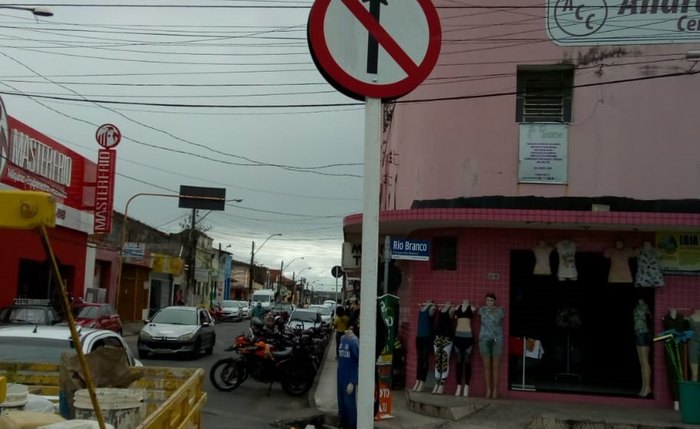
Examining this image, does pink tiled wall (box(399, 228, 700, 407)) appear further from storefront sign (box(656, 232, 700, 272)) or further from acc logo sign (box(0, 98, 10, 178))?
acc logo sign (box(0, 98, 10, 178))

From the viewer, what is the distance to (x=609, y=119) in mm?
13266

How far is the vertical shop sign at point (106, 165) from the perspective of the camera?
2814 centimetres

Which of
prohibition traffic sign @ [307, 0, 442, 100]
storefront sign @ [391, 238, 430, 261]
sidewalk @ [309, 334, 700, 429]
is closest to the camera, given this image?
prohibition traffic sign @ [307, 0, 442, 100]

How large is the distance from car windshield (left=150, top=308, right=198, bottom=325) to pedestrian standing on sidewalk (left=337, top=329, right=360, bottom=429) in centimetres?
1142

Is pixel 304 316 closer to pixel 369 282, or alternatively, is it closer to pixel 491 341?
pixel 491 341

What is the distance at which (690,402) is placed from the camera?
10.8 meters

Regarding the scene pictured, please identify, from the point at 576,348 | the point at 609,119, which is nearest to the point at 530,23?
the point at 609,119

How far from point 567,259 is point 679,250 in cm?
191

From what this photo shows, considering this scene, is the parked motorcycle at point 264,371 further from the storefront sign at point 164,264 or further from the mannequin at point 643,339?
the storefront sign at point 164,264

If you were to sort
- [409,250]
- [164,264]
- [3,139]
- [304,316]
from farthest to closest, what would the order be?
[164,264] < [304,316] < [3,139] < [409,250]

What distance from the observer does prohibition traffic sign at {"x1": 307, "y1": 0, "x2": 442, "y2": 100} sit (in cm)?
325

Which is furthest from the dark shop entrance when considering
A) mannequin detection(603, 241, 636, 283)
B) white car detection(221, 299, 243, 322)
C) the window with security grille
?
white car detection(221, 299, 243, 322)

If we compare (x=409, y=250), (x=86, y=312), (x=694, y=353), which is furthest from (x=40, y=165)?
(x=694, y=353)

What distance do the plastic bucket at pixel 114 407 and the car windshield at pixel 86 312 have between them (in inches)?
698
